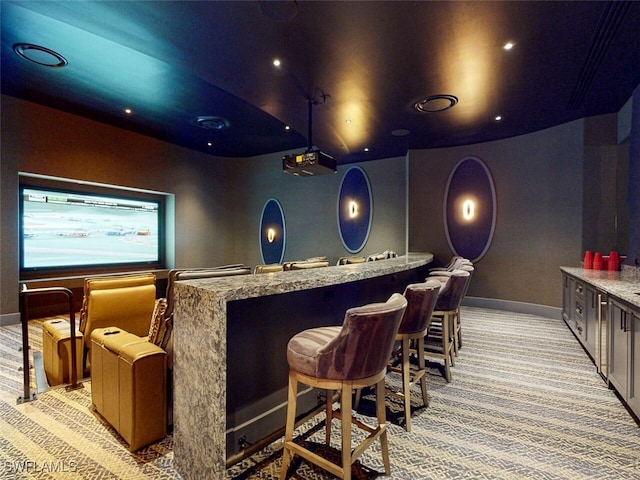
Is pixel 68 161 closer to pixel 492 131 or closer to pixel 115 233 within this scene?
pixel 115 233

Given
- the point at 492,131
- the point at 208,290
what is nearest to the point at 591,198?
the point at 492,131

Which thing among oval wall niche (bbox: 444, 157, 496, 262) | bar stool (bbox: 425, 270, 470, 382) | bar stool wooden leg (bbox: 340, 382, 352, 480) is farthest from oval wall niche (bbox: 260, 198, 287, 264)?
bar stool wooden leg (bbox: 340, 382, 352, 480)

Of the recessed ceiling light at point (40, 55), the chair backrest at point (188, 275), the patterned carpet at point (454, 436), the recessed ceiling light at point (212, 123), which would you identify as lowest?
the patterned carpet at point (454, 436)

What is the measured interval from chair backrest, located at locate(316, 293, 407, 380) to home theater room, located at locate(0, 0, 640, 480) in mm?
14

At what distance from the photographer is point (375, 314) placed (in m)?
1.46

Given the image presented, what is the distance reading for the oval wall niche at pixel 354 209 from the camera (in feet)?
25.5

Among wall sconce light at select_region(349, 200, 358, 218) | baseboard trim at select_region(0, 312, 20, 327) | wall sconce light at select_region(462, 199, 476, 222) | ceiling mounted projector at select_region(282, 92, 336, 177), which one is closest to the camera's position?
ceiling mounted projector at select_region(282, 92, 336, 177)

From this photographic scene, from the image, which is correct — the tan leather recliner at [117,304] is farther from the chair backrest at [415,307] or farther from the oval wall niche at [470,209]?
the oval wall niche at [470,209]

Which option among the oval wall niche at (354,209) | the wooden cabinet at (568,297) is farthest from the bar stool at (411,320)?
the oval wall niche at (354,209)

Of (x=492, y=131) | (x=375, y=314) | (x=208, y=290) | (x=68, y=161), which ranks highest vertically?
(x=492, y=131)

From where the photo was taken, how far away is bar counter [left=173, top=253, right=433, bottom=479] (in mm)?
1513

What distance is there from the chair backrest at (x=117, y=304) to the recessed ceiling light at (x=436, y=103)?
4001 mm

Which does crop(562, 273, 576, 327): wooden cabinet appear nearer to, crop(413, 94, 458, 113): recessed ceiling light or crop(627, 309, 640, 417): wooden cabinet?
crop(627, 309, 640, 417): wooden cabinet

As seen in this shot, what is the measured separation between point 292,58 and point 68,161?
5.05m
